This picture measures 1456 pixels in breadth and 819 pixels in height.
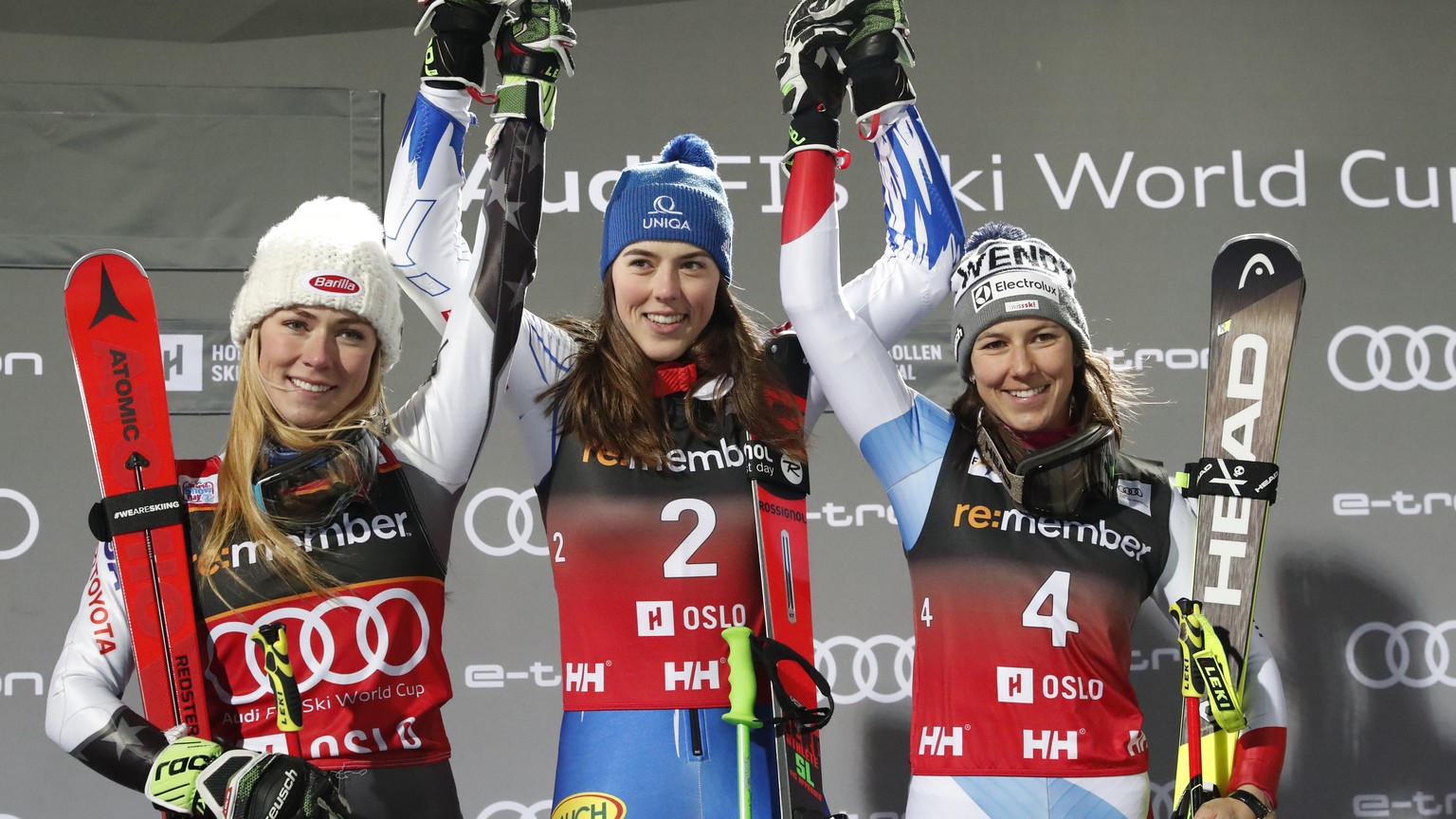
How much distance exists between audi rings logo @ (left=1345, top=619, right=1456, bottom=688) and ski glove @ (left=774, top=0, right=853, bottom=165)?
2.52 meters

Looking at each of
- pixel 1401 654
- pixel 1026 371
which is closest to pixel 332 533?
pixel 1026 371

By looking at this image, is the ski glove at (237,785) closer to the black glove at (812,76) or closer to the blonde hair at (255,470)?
the blonde hair at (255,470)

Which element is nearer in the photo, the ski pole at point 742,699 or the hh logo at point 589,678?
the ski pole at point 742,699

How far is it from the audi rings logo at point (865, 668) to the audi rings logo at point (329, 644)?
6.11 feet

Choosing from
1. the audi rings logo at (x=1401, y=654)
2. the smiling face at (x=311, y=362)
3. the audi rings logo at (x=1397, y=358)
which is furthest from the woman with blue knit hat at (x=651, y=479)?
the audi rings logo at (x=1401, y=654)

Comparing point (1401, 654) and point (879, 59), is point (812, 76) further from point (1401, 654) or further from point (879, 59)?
point (1401, 654)

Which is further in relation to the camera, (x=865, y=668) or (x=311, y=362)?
(x=865, y=668)

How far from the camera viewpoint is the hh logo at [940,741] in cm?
210

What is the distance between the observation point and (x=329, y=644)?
1.92 meters

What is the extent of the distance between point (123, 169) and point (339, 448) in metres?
2.07

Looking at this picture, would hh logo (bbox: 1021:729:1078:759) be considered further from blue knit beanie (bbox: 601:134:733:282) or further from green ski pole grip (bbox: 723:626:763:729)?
blue knit beanie (bbox: 601:134:733:282)

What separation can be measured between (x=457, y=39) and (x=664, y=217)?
0.48 metres

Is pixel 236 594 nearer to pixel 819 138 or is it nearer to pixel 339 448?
pixel 339 448

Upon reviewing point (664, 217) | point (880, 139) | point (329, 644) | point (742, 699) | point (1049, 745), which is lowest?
point (1049, 745)
